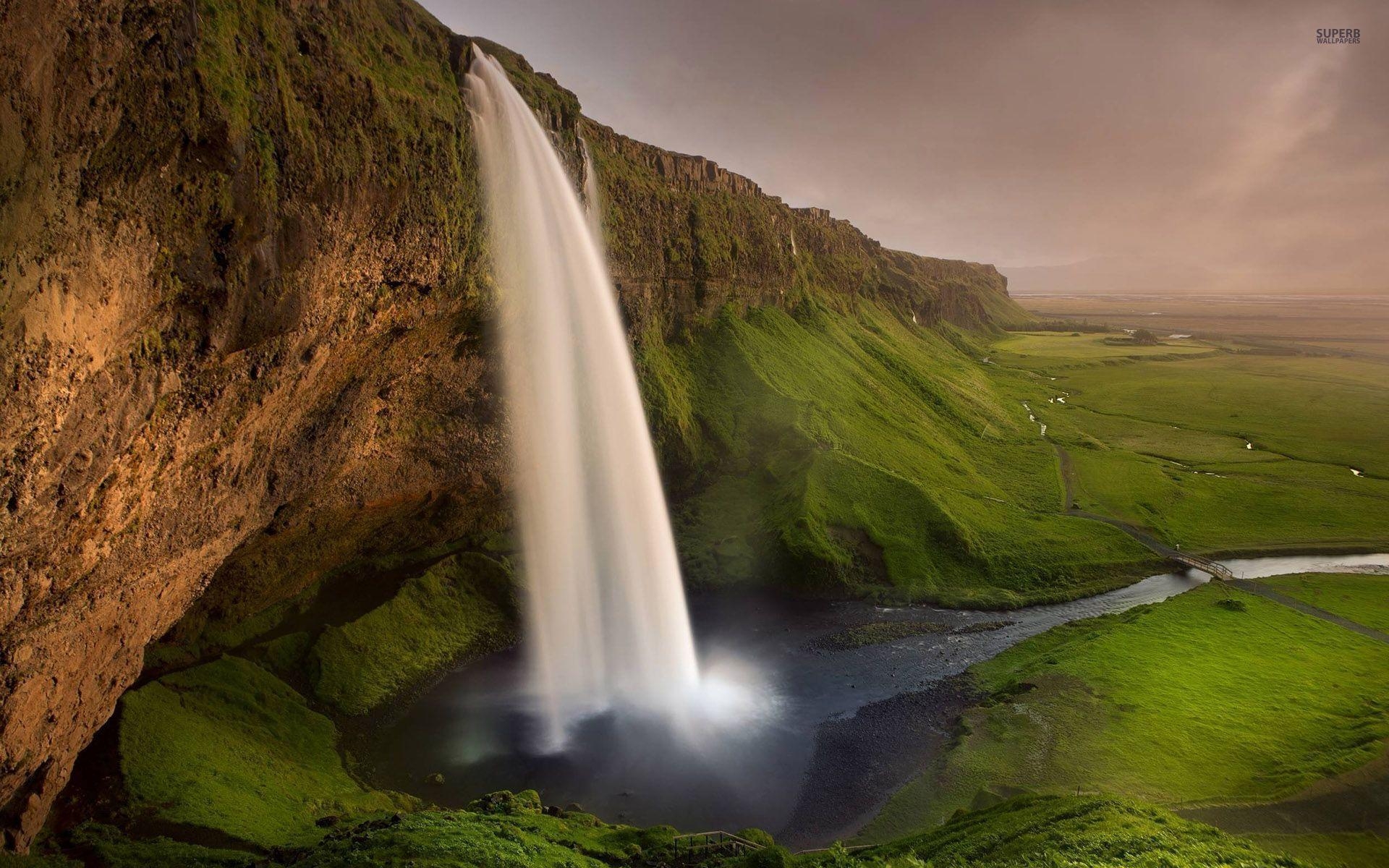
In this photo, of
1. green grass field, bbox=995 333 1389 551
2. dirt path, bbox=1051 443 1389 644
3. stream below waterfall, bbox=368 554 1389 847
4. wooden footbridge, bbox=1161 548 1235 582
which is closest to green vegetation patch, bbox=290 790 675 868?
stream below waterfall, bbox=368 554 1389 847

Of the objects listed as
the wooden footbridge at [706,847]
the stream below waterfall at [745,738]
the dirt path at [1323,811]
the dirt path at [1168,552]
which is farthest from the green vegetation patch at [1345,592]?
the wooden footbridge at [706,847]

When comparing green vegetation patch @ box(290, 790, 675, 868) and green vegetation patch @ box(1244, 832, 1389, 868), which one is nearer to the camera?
green vegetation patch @ box(290, 790, 675, 868)

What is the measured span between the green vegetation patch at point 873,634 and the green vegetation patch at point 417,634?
16647mm

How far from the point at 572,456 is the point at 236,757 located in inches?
861

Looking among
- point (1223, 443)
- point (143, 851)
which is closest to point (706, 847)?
point (143, 851)

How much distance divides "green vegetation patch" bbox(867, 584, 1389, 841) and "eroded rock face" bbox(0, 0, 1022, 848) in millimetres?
24304

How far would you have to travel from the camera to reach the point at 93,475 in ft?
52.6

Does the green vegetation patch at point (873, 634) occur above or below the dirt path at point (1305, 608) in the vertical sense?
above

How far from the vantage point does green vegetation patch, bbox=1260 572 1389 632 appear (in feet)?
128

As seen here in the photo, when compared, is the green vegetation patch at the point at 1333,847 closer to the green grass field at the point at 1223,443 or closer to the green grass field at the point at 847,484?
the green grass field at the point at 847,484

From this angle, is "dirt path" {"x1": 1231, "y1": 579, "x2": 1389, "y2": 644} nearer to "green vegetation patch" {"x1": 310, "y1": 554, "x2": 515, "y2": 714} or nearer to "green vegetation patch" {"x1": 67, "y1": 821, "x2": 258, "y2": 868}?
"green vegetation patch" {"x1": 310, "y1": 554, "x2": 515, "y2": 714}

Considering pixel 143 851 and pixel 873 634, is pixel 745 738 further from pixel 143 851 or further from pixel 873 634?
pixel 143 851

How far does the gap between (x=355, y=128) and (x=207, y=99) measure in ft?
22.3

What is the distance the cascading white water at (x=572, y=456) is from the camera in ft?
107
